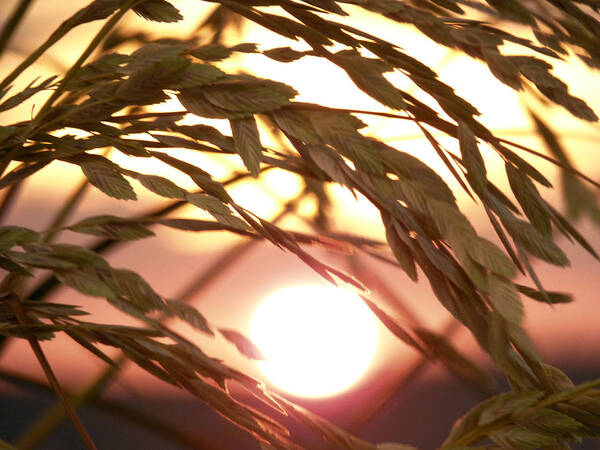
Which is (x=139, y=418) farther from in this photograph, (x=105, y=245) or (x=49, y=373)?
(x=49, y=373)

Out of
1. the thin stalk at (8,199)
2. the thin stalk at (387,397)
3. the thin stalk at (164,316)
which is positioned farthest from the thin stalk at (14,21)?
the thin stalk at (387,397)

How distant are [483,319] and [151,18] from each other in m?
0.27

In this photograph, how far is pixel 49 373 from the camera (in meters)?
0.47

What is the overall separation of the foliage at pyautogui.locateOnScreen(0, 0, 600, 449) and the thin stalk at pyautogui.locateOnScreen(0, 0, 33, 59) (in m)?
0.35

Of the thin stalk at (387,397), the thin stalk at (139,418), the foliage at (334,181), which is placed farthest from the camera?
the thin stalk at (387,397)

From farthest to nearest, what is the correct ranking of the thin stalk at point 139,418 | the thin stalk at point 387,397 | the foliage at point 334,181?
1. the thin stalk at point 387,397
2. the thin stalk at point 139,418
3. the foliage at point 334,181

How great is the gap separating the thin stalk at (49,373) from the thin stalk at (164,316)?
29 centimetres

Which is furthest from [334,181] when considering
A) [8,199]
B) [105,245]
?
[8,199]

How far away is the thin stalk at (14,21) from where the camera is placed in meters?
0.81

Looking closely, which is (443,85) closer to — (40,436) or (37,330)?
(37,330)

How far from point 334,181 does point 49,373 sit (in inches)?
8.2

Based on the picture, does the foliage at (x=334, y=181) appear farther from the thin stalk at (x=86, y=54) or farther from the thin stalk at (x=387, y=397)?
the thin stalk at (x=387, y=397)

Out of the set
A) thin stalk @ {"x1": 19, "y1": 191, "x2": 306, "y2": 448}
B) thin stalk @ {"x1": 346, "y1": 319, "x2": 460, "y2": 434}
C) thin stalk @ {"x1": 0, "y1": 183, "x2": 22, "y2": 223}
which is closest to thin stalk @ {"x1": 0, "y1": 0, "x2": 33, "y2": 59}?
thin stalk @ {"x1": 0, "y1": 183, "x2": 22, "y2": 223}

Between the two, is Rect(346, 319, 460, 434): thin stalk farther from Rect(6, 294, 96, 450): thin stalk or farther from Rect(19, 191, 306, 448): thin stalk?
Rect(6, 294, 96, 450): thin stalk
